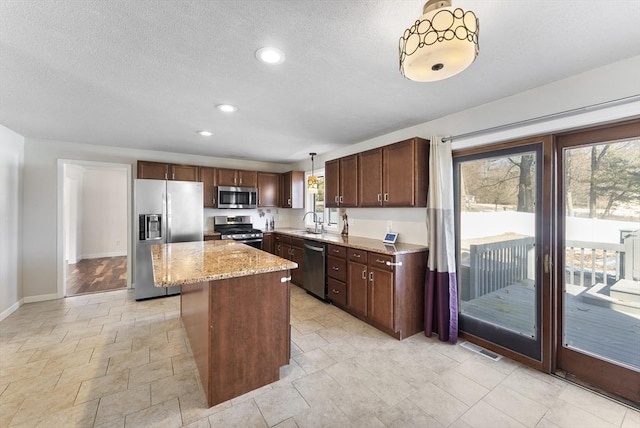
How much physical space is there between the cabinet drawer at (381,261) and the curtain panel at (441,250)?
1.49 feet

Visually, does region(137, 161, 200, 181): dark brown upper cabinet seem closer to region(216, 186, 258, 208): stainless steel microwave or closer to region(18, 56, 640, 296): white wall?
region(18, 56, 640, 296): white wall

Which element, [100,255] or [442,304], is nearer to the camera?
[442,304]

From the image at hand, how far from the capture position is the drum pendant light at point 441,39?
1.04 meters

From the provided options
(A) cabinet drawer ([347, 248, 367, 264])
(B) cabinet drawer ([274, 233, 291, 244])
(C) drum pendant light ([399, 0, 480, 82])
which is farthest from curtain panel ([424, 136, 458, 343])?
(B) cabinet drawer ([274, 233, 291, 244])

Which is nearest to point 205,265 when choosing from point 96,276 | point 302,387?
point 302,387

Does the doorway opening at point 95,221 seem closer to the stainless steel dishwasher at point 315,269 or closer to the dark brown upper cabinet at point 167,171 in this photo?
the dark brown upper cabinet at point 167,171

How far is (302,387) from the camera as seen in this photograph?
2061mm

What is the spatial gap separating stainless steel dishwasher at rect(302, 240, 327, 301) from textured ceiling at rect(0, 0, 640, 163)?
5.82 ft

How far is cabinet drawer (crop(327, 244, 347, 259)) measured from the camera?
3.48 m

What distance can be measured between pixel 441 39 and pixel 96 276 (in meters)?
6.91

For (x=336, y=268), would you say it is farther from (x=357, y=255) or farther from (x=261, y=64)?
(x=261, y=64)

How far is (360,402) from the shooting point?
1900 mm

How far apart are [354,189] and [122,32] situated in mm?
2877

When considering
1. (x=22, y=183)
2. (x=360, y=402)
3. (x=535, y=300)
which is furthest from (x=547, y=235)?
(x=22, y=183)
